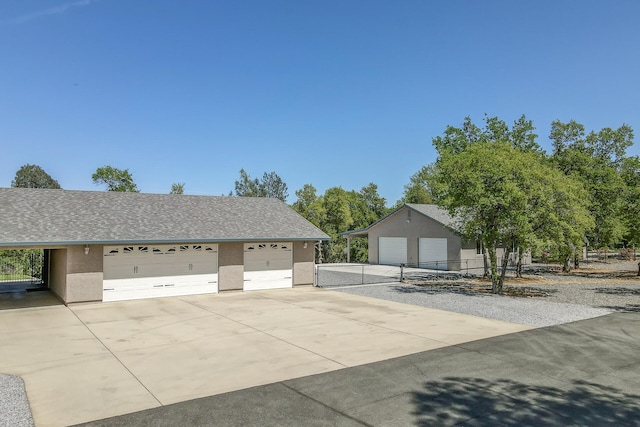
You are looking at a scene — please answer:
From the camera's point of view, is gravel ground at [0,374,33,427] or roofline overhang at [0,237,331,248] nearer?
gravel ground at [0,374,33,427]

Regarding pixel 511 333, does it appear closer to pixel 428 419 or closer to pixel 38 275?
pixel 428 419

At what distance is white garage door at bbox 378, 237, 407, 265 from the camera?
35.0 meters

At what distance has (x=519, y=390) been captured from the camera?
7.53m

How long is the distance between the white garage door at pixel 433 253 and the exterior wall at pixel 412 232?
1.04ft

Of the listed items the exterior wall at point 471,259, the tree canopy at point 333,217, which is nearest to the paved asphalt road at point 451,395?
the exterior wall at point 471,259

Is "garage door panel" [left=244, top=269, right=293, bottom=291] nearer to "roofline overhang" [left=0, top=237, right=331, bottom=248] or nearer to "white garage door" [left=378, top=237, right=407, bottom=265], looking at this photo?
"roofline overhang" [left=0, top=237, right=331, bottom=248]

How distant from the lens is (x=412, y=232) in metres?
34.1

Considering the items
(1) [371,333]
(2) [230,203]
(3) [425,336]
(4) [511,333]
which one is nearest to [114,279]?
(2) [230,203]

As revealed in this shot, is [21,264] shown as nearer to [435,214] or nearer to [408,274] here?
[408,274]

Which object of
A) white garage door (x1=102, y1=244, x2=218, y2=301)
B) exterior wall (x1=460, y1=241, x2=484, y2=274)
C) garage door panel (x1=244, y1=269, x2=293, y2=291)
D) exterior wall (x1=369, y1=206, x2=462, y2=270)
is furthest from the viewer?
exterior wall (x1=369, y1=206, x2=462, y2=270)

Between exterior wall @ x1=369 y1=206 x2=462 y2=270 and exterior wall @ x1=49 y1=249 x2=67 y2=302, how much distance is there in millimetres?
22258

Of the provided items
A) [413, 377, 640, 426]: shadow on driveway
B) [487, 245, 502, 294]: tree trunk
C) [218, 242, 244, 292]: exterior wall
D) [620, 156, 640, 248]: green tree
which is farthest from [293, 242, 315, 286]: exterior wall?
[620, 156, 640, 248]: green tree

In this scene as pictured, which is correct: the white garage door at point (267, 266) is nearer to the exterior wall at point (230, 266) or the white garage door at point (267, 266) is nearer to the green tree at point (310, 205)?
the exterior wall at point (230, 266)

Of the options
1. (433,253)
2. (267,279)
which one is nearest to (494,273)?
(267,279)
